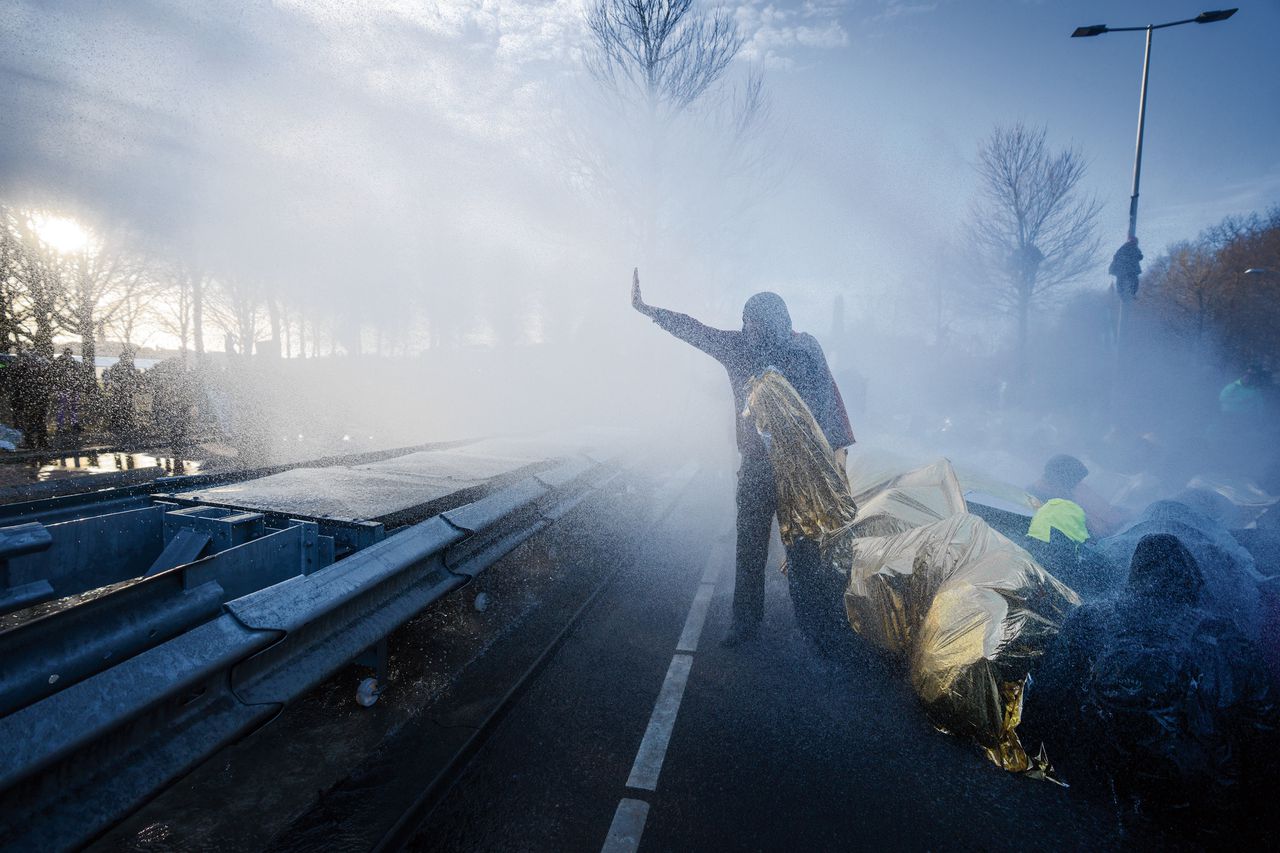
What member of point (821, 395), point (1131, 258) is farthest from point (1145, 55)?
point (821, 395)

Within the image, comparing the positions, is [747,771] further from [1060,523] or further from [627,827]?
[1060,523]

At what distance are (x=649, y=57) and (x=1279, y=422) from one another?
16817 mm

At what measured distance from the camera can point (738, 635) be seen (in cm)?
318

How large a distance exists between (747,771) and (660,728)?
0.42 m

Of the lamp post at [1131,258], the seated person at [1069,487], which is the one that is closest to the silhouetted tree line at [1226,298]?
the lamp post at [1131,258]

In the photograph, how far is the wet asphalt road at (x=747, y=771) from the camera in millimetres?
1799

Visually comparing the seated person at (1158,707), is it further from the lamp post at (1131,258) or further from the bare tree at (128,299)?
the bare tree at (128,299)

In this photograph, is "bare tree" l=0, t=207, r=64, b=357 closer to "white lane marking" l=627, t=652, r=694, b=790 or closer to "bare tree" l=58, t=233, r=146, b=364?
"bare tree" l=58, t=233, r=146, b=364

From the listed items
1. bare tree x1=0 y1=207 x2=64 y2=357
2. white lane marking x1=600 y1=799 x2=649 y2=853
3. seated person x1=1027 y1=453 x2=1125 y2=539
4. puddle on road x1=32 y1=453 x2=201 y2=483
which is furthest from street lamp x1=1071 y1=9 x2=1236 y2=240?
bare tree x1=0 y1=207 x2=64 y2=357

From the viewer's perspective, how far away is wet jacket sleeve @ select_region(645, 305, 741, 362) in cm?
362

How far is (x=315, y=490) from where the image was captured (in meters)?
3.17

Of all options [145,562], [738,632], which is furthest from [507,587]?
[145,562]

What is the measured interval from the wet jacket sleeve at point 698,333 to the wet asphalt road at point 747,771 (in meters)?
1.89

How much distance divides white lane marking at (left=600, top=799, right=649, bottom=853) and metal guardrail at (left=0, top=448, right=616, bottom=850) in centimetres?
110
